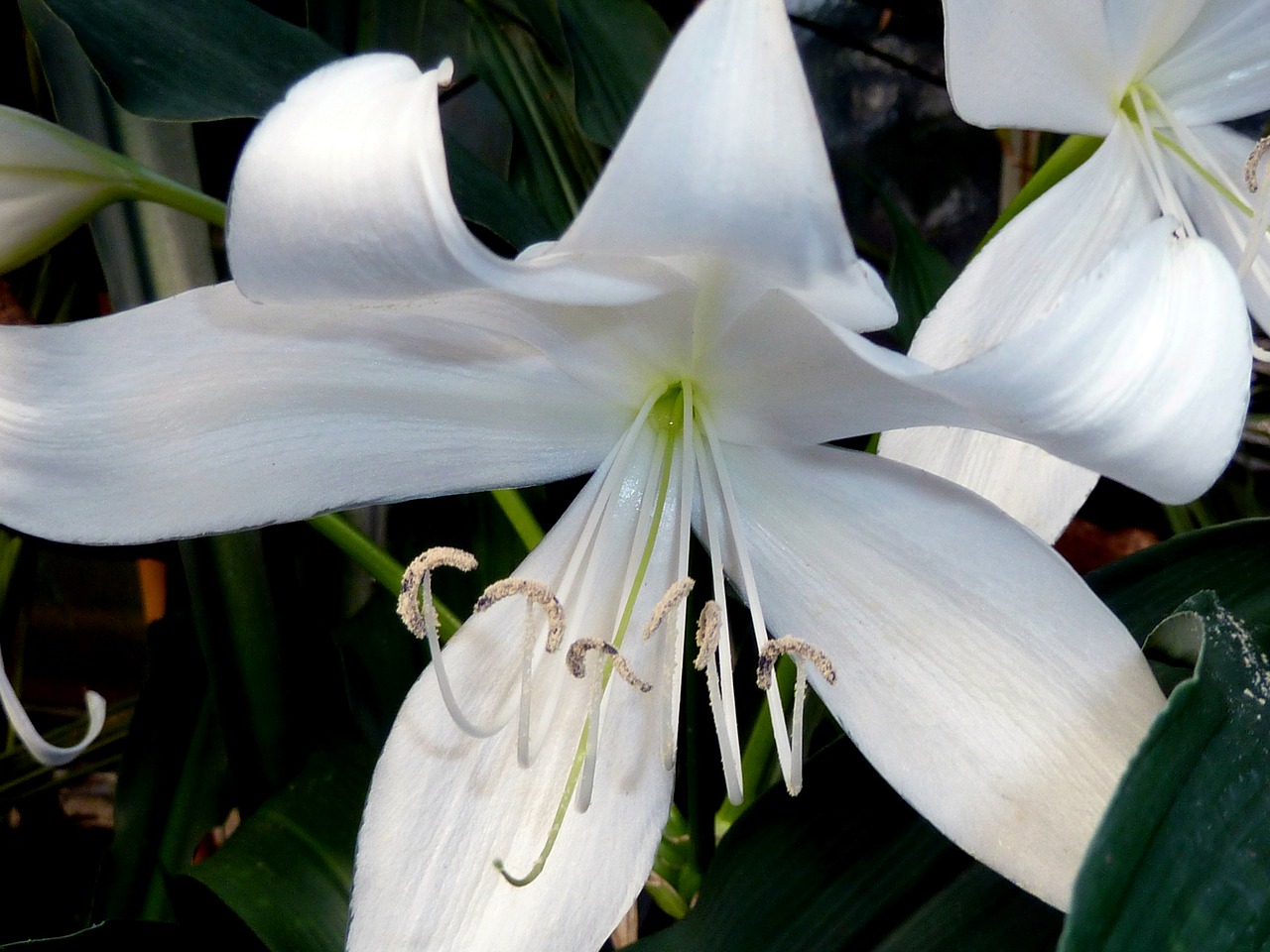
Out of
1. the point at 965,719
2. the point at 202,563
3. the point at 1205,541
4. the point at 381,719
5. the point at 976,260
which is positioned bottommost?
the point at 381,719

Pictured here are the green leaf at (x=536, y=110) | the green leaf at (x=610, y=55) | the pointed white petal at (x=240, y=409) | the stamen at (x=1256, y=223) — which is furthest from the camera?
the green leaf at (x=536, y=110)

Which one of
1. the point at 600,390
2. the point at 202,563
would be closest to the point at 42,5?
the point at 202,563

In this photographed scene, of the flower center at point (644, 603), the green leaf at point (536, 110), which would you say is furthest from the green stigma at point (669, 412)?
the green leaf at point (536, 110)

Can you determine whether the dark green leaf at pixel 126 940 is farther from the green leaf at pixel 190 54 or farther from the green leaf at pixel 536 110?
the green leaf at pixel 536 110

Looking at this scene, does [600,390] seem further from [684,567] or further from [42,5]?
[42,5]

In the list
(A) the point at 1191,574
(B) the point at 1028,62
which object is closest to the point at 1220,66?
(B) the point at 1028,62

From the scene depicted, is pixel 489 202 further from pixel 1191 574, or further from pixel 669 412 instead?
pixel 1191 574
